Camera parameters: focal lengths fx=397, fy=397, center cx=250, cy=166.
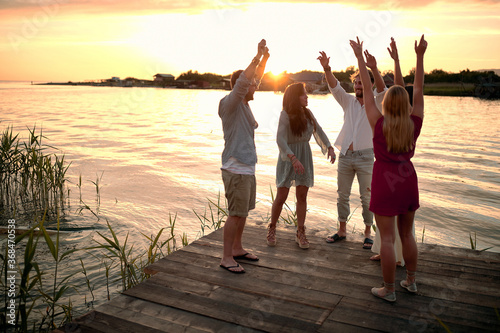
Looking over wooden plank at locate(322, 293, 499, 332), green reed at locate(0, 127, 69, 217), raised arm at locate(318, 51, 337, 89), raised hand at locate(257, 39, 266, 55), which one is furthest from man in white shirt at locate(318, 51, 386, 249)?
green reed at locate(0, 127, 69, 217)

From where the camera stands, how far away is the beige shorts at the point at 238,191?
4.00 meters

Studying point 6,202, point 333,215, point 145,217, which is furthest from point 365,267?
point 6,202

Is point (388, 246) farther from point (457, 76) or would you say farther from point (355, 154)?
point (457, 76)

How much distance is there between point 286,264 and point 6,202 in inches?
288

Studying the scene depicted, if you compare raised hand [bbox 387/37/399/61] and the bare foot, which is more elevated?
raised hand [bbox 387/37/399/61]

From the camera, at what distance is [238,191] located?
4023 millimetres

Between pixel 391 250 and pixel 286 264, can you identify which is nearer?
pixel 391 250

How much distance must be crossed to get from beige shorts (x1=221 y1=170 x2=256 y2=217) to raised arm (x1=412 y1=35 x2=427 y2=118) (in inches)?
65.8

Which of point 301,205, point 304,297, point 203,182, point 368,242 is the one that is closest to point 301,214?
point 301,205

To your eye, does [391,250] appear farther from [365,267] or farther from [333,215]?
[333,215]

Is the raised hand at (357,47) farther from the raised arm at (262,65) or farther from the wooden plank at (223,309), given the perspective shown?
the wooden plank at (223,309)

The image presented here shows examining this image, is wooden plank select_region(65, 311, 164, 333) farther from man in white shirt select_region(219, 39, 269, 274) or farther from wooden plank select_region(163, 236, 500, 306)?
wooden plank select_region(163, 236, 500, 306)

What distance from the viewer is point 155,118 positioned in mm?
33781

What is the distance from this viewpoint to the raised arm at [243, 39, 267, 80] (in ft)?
12.0
